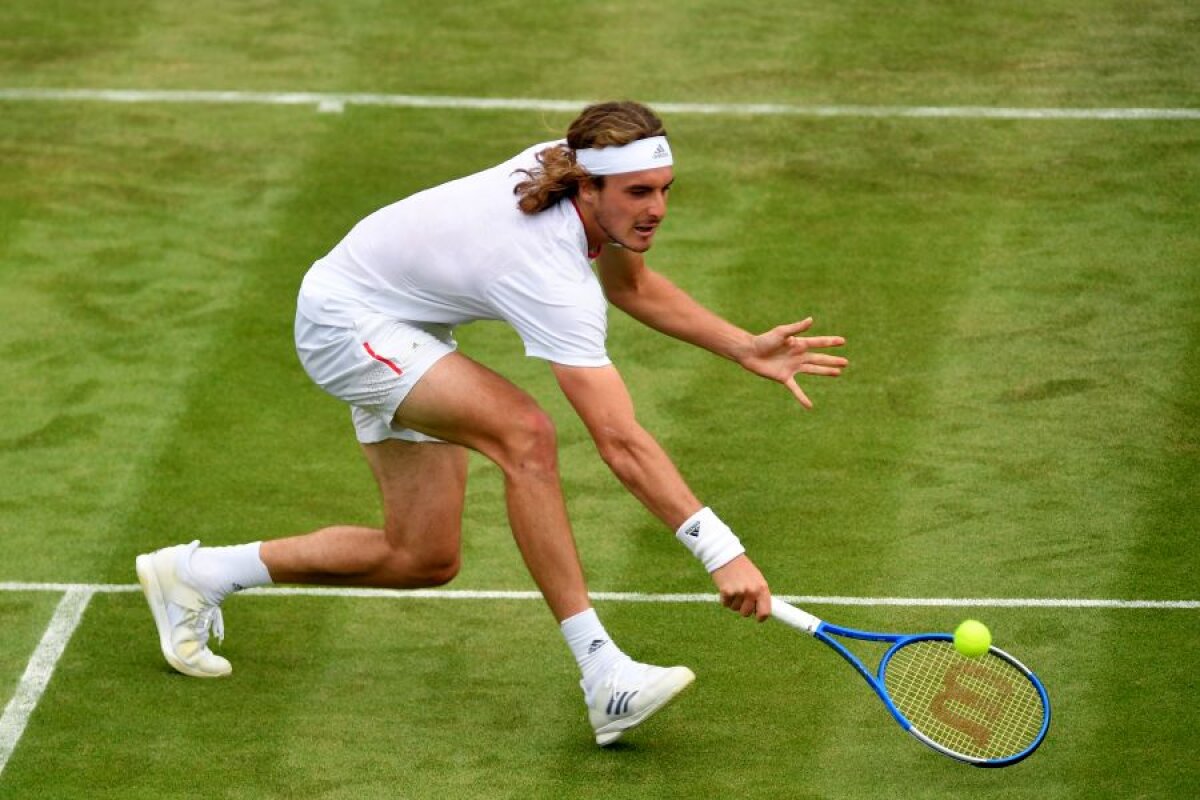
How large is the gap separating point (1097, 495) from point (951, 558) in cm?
81

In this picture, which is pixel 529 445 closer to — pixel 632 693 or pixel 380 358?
pixel 380 358

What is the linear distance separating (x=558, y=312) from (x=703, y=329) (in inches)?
34.3

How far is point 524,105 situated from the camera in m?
12.9

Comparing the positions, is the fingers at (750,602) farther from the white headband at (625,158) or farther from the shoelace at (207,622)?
the shoelace at (207,622)

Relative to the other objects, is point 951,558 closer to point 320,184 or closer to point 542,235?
point 542,235

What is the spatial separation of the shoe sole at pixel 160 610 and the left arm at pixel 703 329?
6.06ft

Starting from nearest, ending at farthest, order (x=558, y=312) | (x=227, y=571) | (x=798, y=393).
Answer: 1. (x=558, y=312)
2. (x=798, y=393)
3. (x=227, y=571)

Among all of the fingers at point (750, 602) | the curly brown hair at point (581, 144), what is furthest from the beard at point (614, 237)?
the fingers at point (750, 602)

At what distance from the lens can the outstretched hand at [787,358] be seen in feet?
23.6

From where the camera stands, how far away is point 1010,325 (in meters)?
10.3

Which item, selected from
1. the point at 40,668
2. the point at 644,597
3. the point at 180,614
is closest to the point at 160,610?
the point at 180,614

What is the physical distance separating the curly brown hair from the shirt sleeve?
0.77ft

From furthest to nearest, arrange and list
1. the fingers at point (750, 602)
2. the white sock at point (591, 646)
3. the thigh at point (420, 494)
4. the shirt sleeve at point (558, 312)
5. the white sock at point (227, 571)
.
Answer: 1. the white sock at point (227, 571)
2. the thigh at point (420, 494)
3. the white sock at point (591, 646)
4. the shirt sleeve at point (558, 312)
5. the fingers at point (750, 602)

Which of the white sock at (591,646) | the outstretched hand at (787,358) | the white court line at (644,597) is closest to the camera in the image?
the white sock at (591,646)
